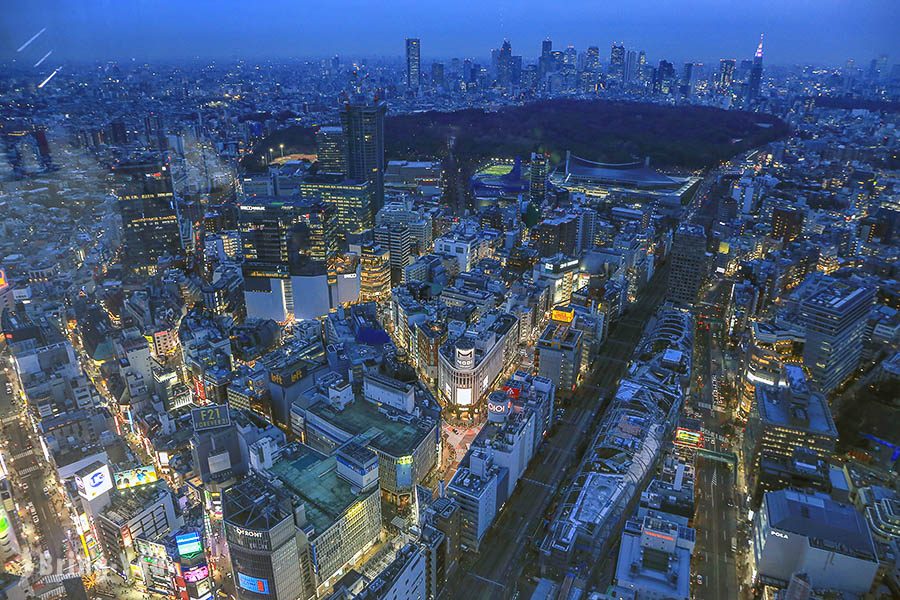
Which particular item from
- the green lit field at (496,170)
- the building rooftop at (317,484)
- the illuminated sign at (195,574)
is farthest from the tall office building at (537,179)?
the illuminated sign at (195,574)

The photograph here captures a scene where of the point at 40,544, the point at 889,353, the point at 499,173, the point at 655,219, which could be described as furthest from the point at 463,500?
the point at 499,173

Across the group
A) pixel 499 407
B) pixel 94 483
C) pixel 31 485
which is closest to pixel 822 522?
pixel 499 407

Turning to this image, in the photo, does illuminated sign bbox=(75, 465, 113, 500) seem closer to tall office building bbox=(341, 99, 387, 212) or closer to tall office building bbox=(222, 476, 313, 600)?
tall office building bbox=(222, 476, 313, 600)

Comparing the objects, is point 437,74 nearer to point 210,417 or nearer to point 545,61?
point 545,61

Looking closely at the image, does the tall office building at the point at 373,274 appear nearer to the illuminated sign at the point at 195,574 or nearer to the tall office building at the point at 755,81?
the illuminated sign at the point at 195,574

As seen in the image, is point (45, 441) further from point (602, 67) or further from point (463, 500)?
point (602, 67)

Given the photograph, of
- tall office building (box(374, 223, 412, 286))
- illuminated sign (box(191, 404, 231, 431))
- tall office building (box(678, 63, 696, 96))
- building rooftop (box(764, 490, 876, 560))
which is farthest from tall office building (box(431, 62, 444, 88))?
building rooftop (box(764, 490, 876, 560))

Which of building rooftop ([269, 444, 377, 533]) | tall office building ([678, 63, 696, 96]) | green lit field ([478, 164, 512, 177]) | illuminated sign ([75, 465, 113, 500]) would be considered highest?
tall office building ([678, 63, 696, 96])
